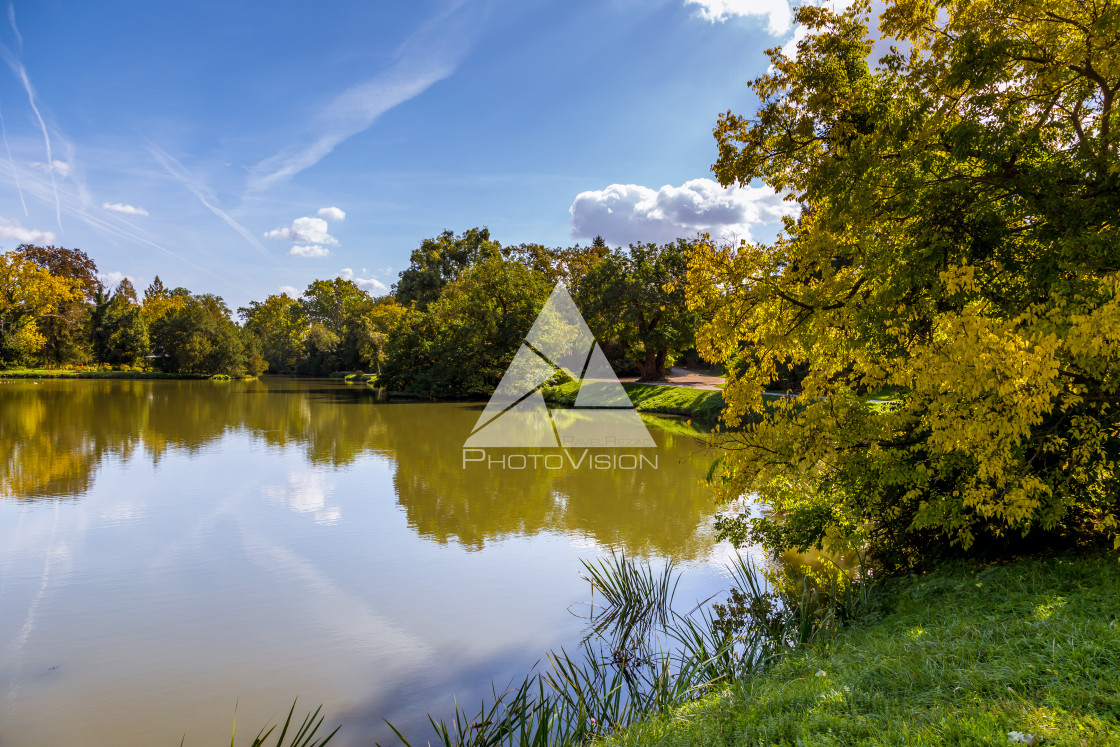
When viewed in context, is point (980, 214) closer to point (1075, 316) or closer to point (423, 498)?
point (1075, 316)

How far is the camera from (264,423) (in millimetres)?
24609

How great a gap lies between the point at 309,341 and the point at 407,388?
37862 mm

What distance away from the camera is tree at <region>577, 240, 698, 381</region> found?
31031 mm

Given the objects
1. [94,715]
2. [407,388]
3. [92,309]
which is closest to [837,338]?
[94,715]

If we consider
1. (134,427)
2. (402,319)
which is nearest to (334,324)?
(402,319)

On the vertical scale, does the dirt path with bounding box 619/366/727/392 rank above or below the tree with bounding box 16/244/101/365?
below

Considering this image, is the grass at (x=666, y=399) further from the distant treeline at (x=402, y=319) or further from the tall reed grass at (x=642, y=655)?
the tall reed grass at (x=642, y=655)

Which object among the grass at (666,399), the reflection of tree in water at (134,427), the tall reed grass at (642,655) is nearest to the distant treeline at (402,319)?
the grass at (666,399)

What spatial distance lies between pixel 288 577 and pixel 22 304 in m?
55.1

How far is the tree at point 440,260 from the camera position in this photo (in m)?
56.0

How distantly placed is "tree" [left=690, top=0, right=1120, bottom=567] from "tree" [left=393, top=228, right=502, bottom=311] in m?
49.3

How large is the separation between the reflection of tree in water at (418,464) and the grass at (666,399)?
383cm

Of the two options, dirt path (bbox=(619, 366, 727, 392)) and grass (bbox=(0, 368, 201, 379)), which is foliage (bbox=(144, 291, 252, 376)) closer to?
grass (bbox=(0, 368, 201, 379))

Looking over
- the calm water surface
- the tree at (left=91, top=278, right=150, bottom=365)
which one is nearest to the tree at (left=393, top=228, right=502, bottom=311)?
the tree at (left=91, top=278, right=150, bottom=365)
